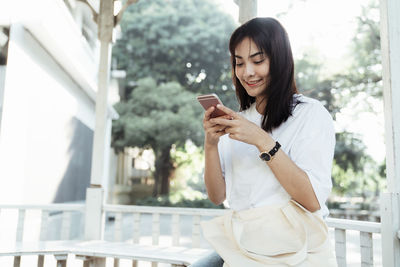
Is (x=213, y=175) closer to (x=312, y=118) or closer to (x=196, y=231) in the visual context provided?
(x=312, y=118)

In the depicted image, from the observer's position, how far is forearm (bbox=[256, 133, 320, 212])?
0.92 metres

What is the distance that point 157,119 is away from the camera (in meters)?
10.7

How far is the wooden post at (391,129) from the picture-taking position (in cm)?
164

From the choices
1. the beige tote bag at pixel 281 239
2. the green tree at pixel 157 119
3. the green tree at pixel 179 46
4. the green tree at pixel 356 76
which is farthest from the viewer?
the green tree at pixel 179 46

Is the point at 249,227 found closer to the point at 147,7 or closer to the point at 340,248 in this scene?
the point at 340,248

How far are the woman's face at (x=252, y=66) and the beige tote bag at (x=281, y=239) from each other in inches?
14.8

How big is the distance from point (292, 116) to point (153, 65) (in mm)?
11871

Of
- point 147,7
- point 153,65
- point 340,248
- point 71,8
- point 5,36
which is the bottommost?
point 340,248

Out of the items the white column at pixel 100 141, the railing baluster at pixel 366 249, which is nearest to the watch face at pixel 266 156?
the railing baluster at pixel 366 249

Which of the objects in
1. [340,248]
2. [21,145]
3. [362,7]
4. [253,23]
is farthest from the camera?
[362,7]

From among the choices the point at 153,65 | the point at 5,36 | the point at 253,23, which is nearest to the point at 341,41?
the point at 153,65

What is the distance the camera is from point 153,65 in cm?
1252

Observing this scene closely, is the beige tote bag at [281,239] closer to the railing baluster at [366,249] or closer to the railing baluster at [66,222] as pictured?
the railing baluster at [366,249]

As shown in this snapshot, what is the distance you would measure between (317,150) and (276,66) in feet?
0.94
